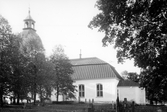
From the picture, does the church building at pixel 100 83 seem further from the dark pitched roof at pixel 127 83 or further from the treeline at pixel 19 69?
the treeline at pixel 19 69

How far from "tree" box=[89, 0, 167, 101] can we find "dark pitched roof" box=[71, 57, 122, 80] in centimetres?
2256

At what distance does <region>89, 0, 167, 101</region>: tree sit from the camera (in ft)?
39.0

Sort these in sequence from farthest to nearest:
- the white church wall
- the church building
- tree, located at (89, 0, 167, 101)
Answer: the white church wall → the church building → tree, located at (89, 0, 167, 101)

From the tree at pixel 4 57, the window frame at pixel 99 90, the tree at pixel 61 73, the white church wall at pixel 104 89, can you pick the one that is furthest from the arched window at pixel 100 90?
the tree at pixel 4 57

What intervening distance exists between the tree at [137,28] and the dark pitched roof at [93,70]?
2256 cm

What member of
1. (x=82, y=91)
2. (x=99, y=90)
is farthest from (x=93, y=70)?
(x=82, y=91)

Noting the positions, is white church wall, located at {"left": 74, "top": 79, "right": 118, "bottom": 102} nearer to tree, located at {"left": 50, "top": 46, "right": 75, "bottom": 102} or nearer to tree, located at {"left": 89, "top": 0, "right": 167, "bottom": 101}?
tree, located at {"left": 50, "top": 46, "right": 75, "bottom": 102}

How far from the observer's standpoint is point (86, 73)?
3916cm

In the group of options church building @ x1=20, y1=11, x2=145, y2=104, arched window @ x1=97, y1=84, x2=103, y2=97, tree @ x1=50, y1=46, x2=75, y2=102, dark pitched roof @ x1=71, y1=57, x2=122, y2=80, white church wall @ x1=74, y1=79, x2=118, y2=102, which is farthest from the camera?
arched window @ x1=97, y1=84, x2=103, y2=97

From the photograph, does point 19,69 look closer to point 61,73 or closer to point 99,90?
point 61,73

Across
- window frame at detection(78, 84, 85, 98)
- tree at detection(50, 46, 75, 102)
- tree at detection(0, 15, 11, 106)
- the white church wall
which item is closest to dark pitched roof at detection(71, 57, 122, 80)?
the white church wall

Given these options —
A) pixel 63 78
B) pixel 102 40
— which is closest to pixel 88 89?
pixel 63 78

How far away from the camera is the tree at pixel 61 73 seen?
30281 millimetres

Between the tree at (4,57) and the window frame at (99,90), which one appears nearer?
the tree at (4,57)
